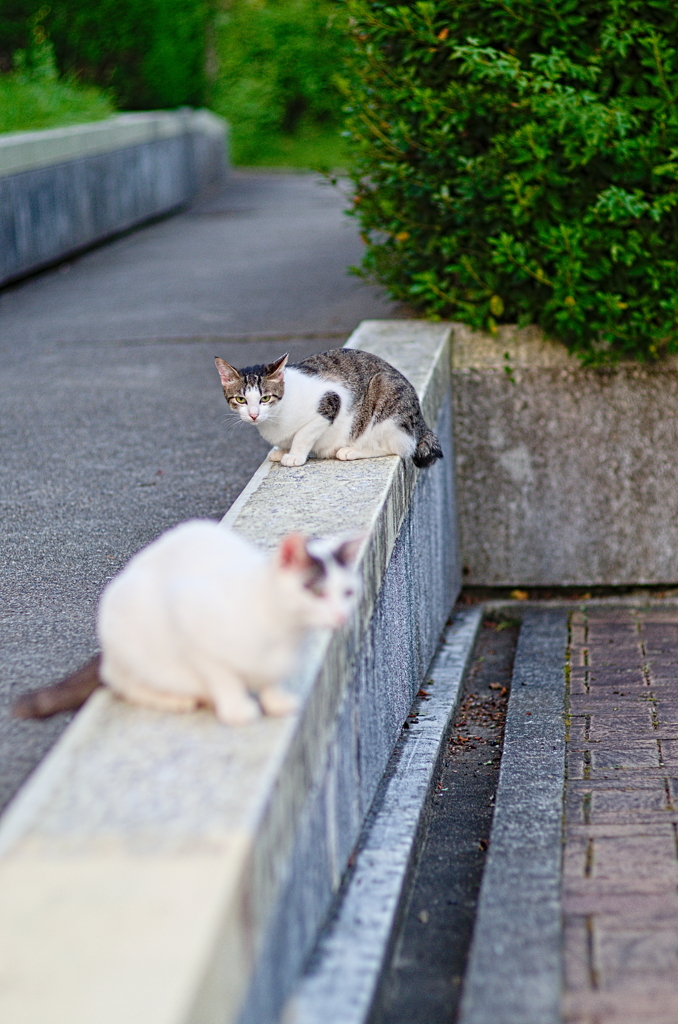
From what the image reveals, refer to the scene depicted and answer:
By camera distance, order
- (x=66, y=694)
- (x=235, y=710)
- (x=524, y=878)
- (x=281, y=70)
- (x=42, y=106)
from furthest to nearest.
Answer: (x=281, y=70) < (x=42, y=106) < (x=524, y=878) < (x=66, y=694) < (x=235, y=710)

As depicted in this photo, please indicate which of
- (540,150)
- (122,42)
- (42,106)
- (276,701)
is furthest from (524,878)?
(122,42)

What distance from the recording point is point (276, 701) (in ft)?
7.59

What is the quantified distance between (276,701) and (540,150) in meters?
3.63

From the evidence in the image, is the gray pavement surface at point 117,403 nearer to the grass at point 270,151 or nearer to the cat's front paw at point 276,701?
the cat's front paw at point 276,701

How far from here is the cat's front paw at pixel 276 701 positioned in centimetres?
231

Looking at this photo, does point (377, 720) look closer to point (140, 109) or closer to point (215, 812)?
point (215, 812)

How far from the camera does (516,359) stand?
5.80m

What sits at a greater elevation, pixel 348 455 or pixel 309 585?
pixel 309 585

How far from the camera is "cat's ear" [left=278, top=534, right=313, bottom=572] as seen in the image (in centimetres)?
220

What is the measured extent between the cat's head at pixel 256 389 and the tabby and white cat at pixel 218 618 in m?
1.52

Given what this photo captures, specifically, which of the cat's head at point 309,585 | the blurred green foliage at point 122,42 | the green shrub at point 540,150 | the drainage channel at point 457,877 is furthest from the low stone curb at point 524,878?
the blurred green foliage at point 122,42

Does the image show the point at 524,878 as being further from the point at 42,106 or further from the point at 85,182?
the point at 42,106

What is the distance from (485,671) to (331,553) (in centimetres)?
306

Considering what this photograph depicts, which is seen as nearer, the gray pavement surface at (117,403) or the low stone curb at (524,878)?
the low stone curb at (524,878)
